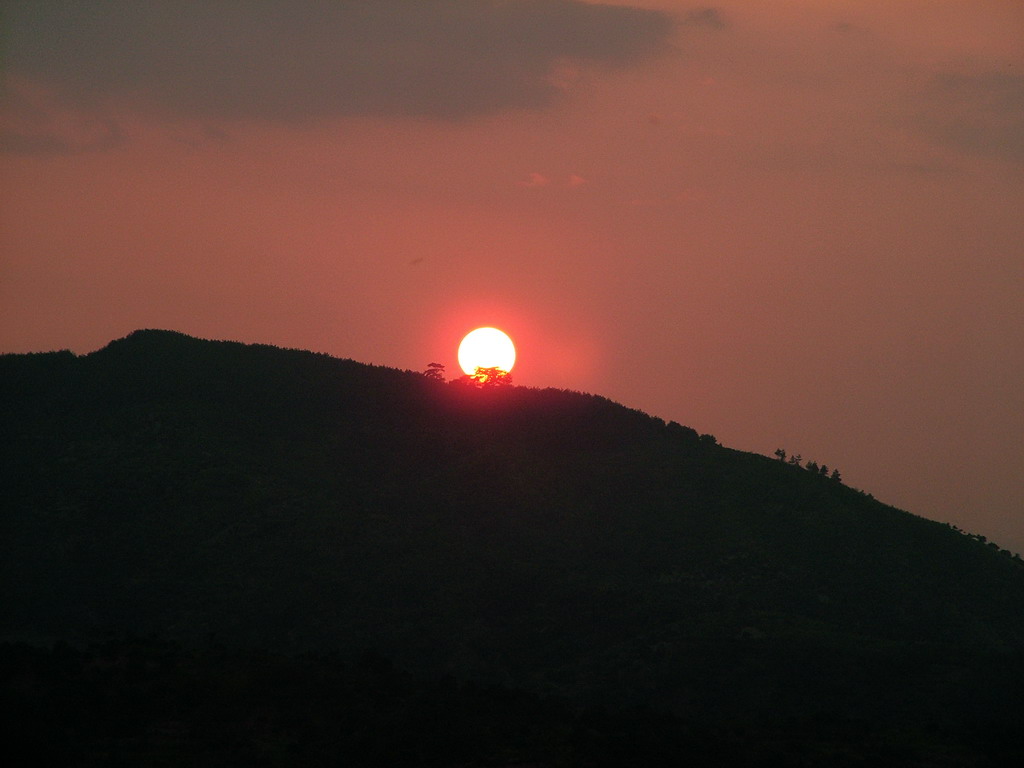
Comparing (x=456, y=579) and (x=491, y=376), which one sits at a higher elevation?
(x=491, y=376)

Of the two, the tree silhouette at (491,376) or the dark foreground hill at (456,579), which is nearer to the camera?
the dark foreground hill at (456,579)

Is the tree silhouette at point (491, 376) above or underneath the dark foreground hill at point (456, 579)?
above

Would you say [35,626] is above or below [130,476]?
below

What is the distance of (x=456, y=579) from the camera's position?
64.1 meters

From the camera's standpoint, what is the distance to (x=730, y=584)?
64.0m

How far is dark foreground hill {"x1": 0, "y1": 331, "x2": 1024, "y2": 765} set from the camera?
125 ft

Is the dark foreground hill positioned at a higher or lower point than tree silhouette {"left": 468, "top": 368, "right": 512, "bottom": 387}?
lower

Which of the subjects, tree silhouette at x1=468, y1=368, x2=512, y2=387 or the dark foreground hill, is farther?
tree silhouette at x1=468, y1=368, x2=512, y2=387

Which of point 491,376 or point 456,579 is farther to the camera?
→ point 491,376

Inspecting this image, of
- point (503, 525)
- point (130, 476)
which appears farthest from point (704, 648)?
point (130, 476)

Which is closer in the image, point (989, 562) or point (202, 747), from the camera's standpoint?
point (202, 747)

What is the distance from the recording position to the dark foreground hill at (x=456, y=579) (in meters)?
38.0

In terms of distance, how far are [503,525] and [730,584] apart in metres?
14.0

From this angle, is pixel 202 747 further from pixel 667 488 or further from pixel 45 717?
pixel 667 488
